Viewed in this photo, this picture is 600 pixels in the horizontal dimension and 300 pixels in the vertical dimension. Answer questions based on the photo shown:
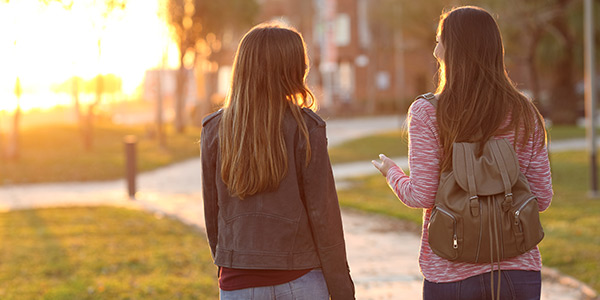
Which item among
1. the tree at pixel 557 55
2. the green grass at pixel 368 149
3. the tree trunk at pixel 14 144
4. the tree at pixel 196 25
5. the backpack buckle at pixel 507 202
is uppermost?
the tree at pixel 196 25

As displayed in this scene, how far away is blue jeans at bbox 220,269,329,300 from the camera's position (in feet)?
9.16

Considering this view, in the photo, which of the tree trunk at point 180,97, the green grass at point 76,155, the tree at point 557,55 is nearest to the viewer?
the green grass at point 76,155

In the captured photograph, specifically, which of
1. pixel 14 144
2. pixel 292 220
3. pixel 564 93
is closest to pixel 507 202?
pixel 292 220

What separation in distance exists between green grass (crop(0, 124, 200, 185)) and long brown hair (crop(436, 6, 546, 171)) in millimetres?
11816

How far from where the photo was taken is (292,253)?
279 cm

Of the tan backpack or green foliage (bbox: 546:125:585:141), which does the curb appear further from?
green foliage (bbox: 546:125:585:141)

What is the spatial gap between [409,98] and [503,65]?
55.7 m

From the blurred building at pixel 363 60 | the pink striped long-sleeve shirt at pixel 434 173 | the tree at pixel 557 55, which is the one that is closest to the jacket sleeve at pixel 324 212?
the pink striped long-sleeve shirt at pixel 434 173

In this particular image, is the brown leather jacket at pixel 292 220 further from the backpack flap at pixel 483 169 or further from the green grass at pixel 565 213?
the green grass at pixel 565 213

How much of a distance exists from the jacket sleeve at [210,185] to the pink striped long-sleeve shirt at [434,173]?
2.27 ft

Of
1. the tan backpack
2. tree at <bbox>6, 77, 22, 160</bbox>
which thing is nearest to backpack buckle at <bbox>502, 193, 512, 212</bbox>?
the tan backpack

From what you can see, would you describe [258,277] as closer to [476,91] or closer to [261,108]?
[261,108]

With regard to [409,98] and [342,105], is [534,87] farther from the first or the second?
[409,98]

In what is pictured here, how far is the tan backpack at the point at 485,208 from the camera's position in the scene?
2715mm
